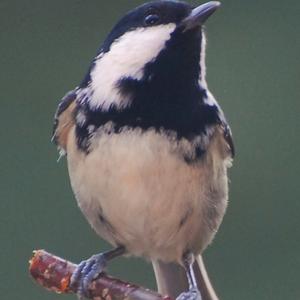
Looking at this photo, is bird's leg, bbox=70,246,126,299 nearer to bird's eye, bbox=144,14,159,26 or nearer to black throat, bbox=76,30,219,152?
black throat, bbox=76,30,219,152

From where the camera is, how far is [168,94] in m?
2.79

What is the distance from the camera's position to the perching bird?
2.78 m

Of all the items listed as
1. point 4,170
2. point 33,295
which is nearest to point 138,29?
point 4,170

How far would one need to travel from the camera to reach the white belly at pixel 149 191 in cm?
279

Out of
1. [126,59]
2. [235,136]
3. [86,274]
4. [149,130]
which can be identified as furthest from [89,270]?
[235,136]

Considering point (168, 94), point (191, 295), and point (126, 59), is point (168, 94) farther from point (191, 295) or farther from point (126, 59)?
point (191, 295)

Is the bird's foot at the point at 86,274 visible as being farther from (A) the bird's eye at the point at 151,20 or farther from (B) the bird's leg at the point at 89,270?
Result: (A) the bird's eye at the point at 151,20

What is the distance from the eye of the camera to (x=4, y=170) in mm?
4180

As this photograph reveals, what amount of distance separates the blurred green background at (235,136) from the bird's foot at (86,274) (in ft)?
3.89

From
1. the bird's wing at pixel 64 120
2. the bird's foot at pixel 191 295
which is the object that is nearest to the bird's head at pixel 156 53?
the bird's wing at pixel 64 120

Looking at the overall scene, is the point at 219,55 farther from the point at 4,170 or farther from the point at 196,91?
the point at 196,91

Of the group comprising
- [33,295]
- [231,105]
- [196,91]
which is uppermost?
[196,91]

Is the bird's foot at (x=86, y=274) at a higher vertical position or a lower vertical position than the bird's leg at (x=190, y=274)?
higher

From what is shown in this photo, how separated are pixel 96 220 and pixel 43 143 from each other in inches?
51.3
